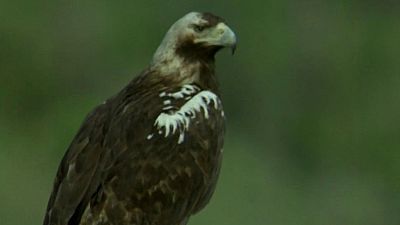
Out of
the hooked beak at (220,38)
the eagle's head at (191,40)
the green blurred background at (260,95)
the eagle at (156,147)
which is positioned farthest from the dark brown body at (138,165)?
the green blurred background at (260,95)

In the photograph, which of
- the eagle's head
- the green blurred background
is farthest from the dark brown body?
the green blurred background

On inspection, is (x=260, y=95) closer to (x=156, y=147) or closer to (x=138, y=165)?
(x=156, y=147)

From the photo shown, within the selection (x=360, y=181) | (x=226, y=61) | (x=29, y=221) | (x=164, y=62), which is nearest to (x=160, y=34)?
(x=226, y=61)

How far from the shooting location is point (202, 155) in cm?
1368

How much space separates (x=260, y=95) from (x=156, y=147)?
10306 millimetres

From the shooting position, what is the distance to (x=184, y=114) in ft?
44.8

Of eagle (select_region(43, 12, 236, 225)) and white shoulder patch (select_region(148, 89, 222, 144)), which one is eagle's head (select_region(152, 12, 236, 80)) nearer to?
eagle (select_region(43, 12, 236, 225))

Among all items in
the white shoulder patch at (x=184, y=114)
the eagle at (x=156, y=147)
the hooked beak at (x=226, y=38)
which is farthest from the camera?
the hooked beak at (x=226, y=38)

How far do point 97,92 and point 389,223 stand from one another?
4180 mm

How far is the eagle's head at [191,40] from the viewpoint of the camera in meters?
14.0

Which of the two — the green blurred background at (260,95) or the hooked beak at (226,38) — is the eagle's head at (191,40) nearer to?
the hooked beak at (226,38)

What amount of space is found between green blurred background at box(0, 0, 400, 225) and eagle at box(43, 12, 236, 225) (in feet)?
16.7

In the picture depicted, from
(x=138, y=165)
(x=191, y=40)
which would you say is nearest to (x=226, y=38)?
(x=191, y=40)

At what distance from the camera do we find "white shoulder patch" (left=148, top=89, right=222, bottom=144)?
13547 millimetres
